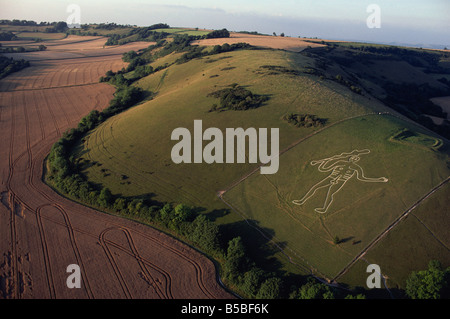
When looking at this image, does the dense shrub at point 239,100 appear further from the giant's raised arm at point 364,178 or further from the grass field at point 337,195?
the giant's raised arm at point 364,178

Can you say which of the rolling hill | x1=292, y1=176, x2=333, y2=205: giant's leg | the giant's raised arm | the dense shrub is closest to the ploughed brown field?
the rolling hill

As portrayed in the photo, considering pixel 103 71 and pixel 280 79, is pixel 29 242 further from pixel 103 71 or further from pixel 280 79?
pixel 103 71

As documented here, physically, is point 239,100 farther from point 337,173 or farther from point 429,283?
point 429,283

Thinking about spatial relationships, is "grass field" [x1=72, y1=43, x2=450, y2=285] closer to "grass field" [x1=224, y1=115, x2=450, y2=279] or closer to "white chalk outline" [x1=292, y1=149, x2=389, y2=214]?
"grass field" [x1=224, y1=115, x2=450, y2=279]

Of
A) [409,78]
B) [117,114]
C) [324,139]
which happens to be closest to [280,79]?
[324,139]

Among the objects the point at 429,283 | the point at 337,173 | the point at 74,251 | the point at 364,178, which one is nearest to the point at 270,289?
the point at 429,283

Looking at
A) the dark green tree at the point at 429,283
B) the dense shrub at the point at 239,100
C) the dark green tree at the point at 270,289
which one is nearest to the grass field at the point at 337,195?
the dark green tree at the point at 270,289

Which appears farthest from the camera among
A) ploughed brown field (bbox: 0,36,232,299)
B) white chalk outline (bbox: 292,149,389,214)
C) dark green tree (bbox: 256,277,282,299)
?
white chalk outline (bbox: 292,149,389,214)
